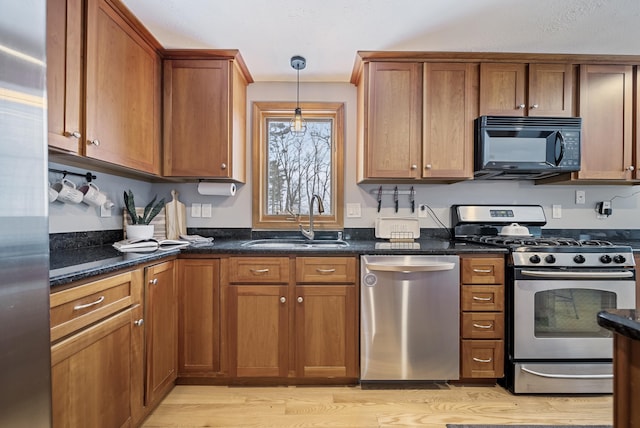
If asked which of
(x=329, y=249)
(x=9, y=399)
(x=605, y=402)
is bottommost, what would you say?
(x=605, y=402)

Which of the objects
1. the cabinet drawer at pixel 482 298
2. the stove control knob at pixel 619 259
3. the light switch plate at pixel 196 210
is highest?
the light switch plate at pixel 196 210

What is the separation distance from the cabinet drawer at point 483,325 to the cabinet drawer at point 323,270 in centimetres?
81

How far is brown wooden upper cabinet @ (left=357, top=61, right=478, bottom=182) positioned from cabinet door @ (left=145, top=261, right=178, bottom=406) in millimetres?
1517

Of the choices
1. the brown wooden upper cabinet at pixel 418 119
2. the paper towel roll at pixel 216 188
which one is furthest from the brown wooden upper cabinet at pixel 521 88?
the paper towel roll at pixel 216 188

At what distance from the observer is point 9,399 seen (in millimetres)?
701

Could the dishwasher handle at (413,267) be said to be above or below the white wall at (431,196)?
below

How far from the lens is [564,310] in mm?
1939

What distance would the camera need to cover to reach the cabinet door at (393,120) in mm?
2234

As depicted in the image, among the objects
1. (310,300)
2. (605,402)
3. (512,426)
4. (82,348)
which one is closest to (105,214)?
(82,348)

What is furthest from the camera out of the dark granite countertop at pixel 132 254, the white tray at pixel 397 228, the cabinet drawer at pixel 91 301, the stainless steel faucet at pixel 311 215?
the white tray at pixel 397 228

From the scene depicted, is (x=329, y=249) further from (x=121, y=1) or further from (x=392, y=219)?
(x=121, y=1)

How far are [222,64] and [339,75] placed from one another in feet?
3.01

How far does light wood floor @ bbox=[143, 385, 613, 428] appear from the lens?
5.57 ft

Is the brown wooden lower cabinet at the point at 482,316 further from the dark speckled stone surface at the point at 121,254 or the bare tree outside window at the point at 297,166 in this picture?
the bare tree outside window at the point at 297,166
